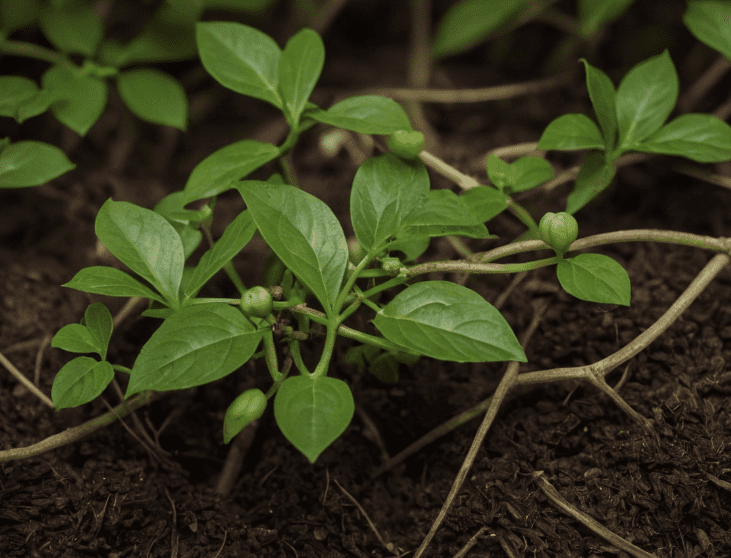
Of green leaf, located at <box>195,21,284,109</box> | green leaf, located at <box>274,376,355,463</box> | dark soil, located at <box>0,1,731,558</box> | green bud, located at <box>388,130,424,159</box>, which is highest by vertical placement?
green leaf, located at <box>195,21,284,109</box>

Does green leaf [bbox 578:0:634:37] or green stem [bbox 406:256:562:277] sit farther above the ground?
green leaf [bbox 578:0:634:37]

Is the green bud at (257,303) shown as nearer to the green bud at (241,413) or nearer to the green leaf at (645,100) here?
the green bud at (241,413)

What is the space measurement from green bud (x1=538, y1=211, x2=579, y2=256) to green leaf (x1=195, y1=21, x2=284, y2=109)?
1.64 feet

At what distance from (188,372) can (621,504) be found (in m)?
0.64

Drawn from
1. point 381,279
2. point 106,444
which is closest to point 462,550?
point 381,279

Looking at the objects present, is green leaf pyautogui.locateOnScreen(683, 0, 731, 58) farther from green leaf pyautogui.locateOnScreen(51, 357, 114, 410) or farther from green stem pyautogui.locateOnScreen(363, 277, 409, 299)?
green leaf pyautogui.locateOnScreen(51, 357, 114, 410)

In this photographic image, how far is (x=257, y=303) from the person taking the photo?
2.66ft

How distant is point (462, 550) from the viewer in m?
0.86

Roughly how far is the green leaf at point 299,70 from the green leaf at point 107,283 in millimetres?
386

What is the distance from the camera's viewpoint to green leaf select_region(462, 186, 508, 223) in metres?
0.99

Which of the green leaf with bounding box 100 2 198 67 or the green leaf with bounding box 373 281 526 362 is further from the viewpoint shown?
the green leaf with bounding box 100 2 198 67

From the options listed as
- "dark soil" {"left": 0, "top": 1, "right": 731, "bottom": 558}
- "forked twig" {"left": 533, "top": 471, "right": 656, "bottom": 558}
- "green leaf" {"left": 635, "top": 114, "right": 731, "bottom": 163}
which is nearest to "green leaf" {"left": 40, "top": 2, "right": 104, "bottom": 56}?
"dark soil" {"left": 0, "top": 1, "right": 731, "bottom": 558}

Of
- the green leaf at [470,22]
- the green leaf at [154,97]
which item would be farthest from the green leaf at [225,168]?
the green leaf at [470,22]

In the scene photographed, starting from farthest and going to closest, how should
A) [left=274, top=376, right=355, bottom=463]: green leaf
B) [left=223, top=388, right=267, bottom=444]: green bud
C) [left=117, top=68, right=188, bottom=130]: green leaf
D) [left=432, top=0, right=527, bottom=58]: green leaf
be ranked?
[left=432, top=0, right=527, bottom=58]: green leaf, [left=117, top=68, right=188, bottom=130]: green leaf, [left=223, top=388, right=267, bottom=444]: green bud, [left=274, top=376, right=355, bottom=463]: green leaf
